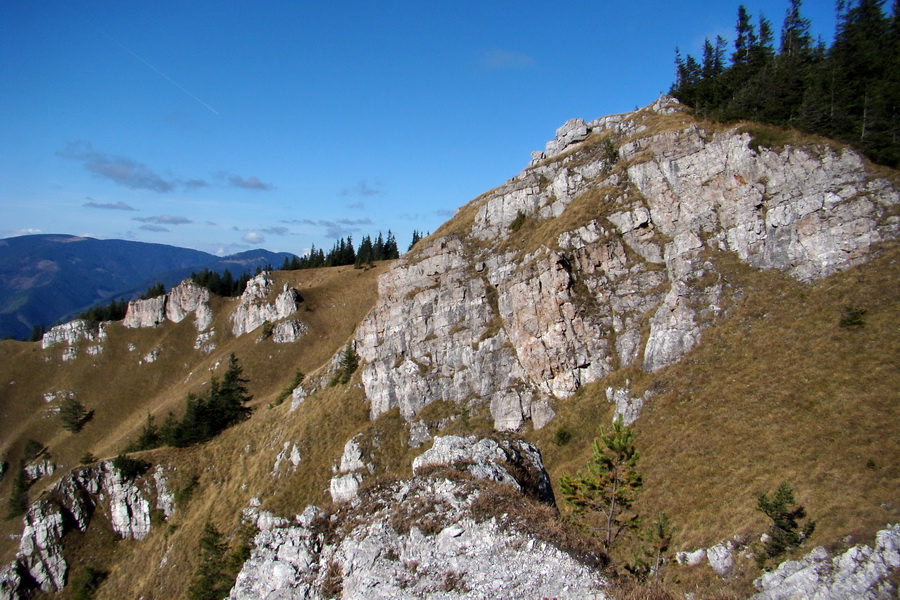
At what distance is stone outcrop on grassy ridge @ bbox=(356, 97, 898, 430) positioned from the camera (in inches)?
1817

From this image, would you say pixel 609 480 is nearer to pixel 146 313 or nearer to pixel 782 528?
pixel 782 528

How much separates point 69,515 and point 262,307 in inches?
2532

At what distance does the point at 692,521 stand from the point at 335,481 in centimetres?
4332

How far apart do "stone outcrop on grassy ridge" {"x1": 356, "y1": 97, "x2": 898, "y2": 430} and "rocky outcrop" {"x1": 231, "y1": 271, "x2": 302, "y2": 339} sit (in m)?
48.3

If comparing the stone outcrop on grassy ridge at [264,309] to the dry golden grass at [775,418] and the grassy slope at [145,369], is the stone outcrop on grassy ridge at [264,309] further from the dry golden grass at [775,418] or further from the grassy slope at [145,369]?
the dry golden grass at [775,418]

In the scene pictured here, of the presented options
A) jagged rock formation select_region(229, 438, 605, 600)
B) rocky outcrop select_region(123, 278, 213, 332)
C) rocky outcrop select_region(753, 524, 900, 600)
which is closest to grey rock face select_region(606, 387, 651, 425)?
rocky outcrop select_region(753, 524, 900, 600)

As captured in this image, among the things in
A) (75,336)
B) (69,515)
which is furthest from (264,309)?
(69,515)

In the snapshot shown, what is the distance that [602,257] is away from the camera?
58.4 meters

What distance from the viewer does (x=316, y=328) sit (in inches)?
4582

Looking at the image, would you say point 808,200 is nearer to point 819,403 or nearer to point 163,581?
point 819,403

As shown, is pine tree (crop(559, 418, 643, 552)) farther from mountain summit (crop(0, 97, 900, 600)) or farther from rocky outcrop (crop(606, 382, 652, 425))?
rocky outcrop (crop(606, 382, 652, 425))

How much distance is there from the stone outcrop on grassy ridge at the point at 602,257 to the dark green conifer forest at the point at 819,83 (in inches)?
156

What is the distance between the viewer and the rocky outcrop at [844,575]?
18.8 meters

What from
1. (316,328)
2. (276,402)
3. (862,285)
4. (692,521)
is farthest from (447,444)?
(316,328)
